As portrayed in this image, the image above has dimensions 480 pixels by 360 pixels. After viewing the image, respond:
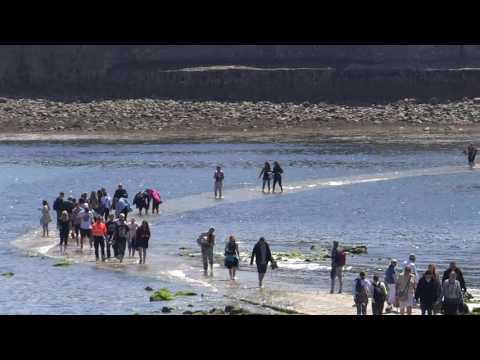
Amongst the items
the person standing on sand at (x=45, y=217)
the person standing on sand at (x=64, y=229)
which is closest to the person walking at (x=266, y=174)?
the person standing on sand at (x=45, y=217)

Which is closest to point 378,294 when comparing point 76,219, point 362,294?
point 362,294

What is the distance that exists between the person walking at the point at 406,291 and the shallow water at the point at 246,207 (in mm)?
4046

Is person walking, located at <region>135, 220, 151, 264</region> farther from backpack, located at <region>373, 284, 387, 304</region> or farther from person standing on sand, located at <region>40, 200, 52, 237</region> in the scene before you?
backpack, located at <region>373, 284, 387, 304</region>

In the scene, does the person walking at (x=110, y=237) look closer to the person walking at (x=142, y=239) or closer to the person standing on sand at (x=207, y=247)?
the person walking at (x=142, y=239)

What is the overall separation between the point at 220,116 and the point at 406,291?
5371cm

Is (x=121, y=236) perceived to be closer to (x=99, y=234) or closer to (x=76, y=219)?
(x=99, y=234)

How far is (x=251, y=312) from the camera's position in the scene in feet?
72.5

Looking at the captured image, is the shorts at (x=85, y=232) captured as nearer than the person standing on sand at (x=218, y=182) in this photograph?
Yes

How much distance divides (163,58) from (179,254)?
5715cm

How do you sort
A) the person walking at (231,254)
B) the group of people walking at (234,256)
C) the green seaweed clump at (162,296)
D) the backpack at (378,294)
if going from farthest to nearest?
the person walking at (231,254) → the group of people walking at (234,256) → the green seaweed clump at (162,296) → the backpack at (378,294)

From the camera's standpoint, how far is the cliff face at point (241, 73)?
7769cm

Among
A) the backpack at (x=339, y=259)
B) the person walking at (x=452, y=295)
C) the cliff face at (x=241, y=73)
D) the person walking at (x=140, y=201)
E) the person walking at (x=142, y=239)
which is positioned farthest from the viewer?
the cliff face at (x=241, y=73)

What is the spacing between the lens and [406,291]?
20969 millimetres
